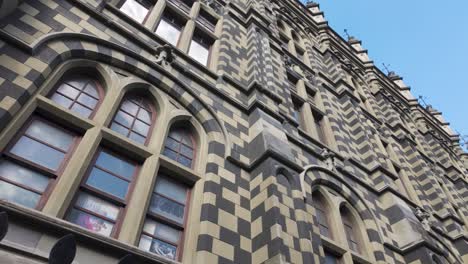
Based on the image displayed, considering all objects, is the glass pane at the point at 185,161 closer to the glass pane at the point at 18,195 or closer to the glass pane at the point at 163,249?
the glass pane at the point at 163,249

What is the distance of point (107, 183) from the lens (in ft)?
16.8

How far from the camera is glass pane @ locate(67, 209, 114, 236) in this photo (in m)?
4.45

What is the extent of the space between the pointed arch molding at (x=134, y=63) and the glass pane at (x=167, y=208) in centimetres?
149

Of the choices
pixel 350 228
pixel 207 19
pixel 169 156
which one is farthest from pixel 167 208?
pixel 207 19

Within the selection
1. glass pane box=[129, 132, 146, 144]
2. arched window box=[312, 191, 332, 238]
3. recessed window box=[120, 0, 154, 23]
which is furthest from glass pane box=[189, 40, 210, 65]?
arched window box=[312, 191, 332, 238]

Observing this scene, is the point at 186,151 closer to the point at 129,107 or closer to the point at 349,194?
the point at 129,107

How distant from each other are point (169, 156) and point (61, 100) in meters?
2.00

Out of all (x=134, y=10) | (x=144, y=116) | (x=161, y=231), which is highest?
(x=134, y=10)

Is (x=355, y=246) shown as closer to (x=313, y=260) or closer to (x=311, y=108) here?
(x=313, y=260)

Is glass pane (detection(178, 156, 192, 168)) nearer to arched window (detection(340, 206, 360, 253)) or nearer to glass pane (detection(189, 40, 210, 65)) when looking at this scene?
glass pane (detection(189, 40, 210, 65))

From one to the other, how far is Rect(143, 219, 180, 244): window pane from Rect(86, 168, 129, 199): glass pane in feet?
1.85

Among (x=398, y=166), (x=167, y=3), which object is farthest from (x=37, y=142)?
(x=398, y=166)

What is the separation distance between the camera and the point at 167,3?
10289 mm

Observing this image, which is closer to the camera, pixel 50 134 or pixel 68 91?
pixel 50 134
